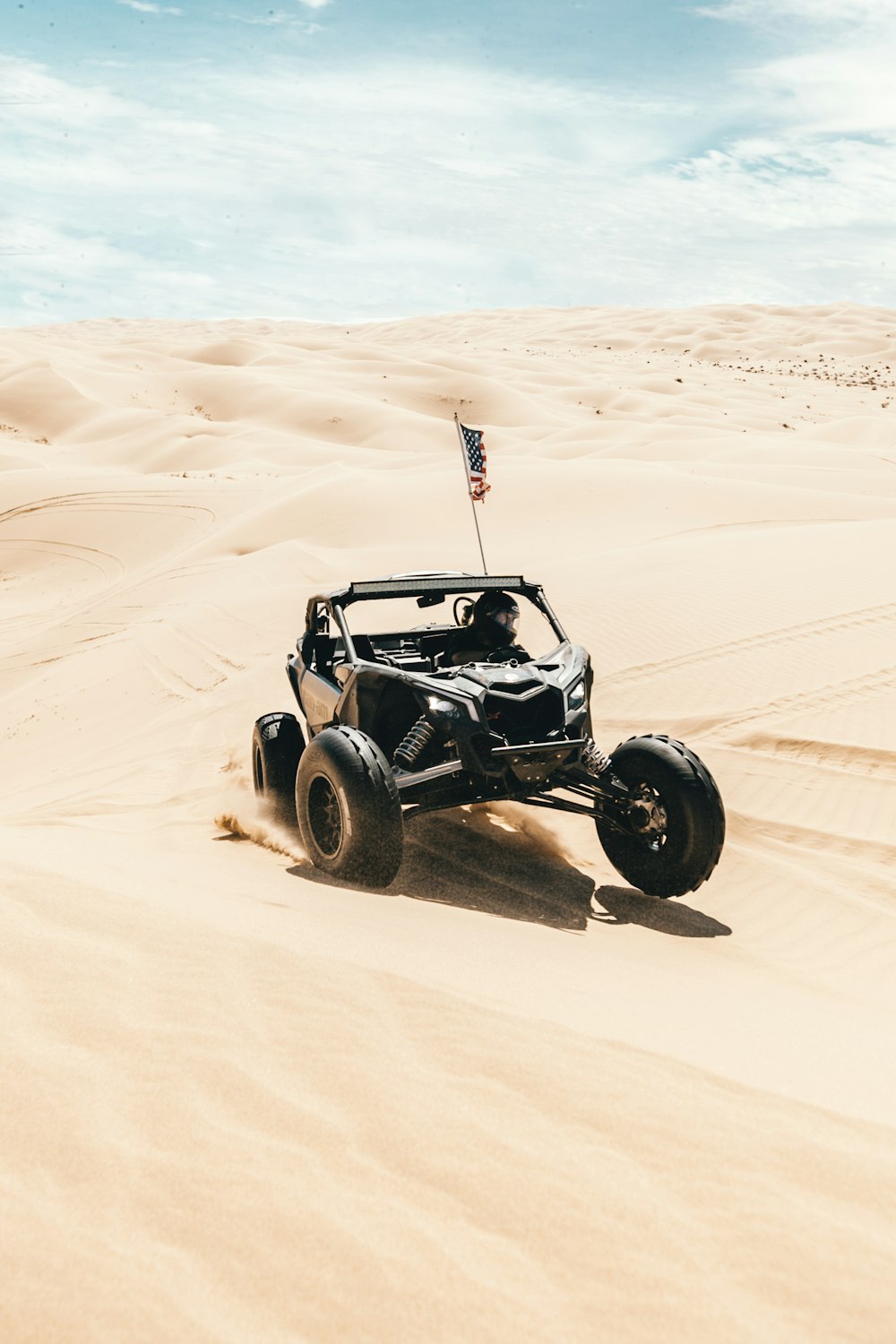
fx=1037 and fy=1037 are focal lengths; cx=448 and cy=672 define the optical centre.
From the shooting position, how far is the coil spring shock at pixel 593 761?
5699 millimetres

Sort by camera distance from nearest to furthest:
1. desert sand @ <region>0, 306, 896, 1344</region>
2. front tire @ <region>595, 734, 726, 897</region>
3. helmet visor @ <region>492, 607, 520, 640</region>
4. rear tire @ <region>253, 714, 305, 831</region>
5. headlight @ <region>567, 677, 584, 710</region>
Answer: desert sand @ <region>0, 306, 896, 1344</region> < front tire @ <region>595, 734, 726, 897</region> < headlight @ <region>567, 677, 584, 710</region> < rear tire @ <region>253, 714, 305, 831</region> < helmet visor @ <region>492, 607, 520, 640</region>

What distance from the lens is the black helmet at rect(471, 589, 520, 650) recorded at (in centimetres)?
700

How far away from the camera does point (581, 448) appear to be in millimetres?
30875

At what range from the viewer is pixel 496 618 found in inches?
276

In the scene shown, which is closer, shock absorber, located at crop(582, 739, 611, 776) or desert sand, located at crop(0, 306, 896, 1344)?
desert sand, located at crop(0, 306, 896, 1344)

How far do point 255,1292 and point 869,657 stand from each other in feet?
31.0

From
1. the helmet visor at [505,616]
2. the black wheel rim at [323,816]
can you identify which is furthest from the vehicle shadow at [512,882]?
the helmet visor at [505,616]

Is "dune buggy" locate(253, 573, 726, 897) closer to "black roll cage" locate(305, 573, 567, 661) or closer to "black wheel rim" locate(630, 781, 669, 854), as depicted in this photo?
"black wheel rim" locate(630, 781, 669, 854)

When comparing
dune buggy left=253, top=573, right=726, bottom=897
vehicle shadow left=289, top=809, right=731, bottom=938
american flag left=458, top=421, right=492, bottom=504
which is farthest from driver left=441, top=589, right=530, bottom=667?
american flag left=458, top=421, right=492, bottom=504

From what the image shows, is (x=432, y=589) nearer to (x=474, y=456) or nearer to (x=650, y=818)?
(x=650, y=818)

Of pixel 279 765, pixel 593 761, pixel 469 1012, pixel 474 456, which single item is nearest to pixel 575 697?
pixel 593 761

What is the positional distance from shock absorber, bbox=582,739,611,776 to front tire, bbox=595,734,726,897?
8 cm

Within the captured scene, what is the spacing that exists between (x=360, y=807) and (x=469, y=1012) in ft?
Answer: 7.30

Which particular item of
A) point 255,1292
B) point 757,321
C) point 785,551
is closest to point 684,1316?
point 255,1292
